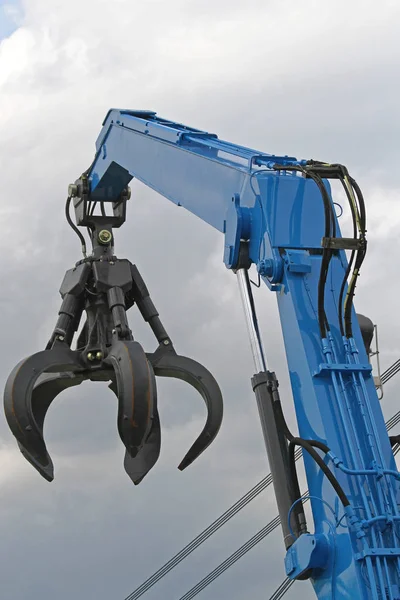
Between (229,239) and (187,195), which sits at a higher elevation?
(187,195)

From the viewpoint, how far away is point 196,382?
966cm

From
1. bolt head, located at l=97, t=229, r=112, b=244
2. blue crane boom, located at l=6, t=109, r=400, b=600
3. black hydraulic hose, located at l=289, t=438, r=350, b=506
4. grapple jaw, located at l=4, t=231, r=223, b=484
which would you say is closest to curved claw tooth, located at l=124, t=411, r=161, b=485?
grapple jaw, located at l=4, t=231, r=223, b=484

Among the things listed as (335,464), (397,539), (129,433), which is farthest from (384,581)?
(129,433)

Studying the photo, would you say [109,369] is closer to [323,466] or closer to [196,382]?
[196,382]

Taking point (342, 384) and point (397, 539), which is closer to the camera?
point (397, 539)

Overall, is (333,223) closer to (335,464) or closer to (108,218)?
(335,464)

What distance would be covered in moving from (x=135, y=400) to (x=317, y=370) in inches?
87.8

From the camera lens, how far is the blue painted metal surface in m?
5.89

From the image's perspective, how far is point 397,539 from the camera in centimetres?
590

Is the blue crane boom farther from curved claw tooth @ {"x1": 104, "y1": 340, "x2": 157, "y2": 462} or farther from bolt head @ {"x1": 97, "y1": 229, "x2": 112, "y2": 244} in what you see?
bolt head @ {"x1": 97, "y1": 229, "x2": 112, "y2": 244}

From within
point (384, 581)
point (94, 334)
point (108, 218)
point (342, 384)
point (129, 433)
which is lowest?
point (384, 581)

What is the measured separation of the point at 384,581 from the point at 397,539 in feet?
0.96

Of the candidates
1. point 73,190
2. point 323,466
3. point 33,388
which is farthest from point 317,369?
point 73,190

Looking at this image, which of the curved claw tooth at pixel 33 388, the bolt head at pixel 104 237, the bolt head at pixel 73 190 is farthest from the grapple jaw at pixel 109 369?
the bolt head at pixel 73 190
